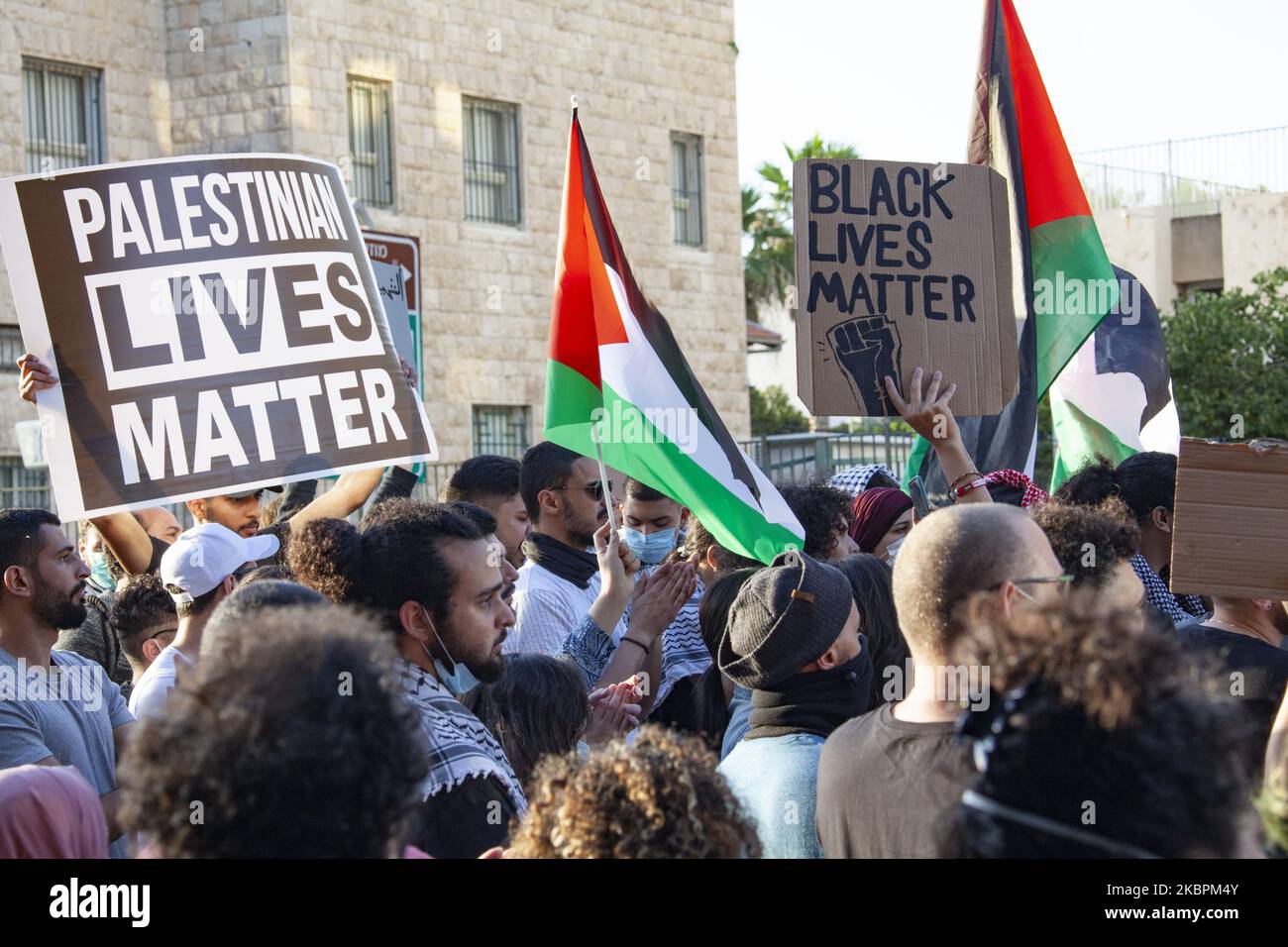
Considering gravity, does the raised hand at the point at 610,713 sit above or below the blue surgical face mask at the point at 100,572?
below

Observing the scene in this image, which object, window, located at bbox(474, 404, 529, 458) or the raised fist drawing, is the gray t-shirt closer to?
the raised fist drawing

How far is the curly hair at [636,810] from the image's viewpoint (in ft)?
7.57

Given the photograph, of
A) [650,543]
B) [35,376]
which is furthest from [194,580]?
[650,543]

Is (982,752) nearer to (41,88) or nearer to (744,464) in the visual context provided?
(744,464)

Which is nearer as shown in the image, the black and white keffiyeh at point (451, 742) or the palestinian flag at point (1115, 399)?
the black and white keffiyeh at point (451, 742)

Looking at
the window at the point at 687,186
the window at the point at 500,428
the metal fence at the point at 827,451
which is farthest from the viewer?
the window at the point at 687,186

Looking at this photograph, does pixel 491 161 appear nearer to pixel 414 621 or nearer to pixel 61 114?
pixel 61 114

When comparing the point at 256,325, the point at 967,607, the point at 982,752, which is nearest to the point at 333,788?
the point at 982,752

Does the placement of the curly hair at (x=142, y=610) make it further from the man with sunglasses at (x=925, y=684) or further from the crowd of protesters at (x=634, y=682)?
the man with sunglasses at (x=925, y=684)

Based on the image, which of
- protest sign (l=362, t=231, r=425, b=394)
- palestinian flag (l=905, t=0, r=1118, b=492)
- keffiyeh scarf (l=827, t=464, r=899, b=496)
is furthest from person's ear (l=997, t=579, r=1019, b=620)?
protest sign (l=362, t=231, r=425, b=394)

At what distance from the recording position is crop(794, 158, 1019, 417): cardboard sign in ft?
17.4

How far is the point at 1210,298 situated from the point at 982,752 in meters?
21.2

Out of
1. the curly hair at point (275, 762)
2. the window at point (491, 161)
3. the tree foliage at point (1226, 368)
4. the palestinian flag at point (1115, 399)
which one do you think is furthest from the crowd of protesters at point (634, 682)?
the tree foliage at point (1226, 368)
